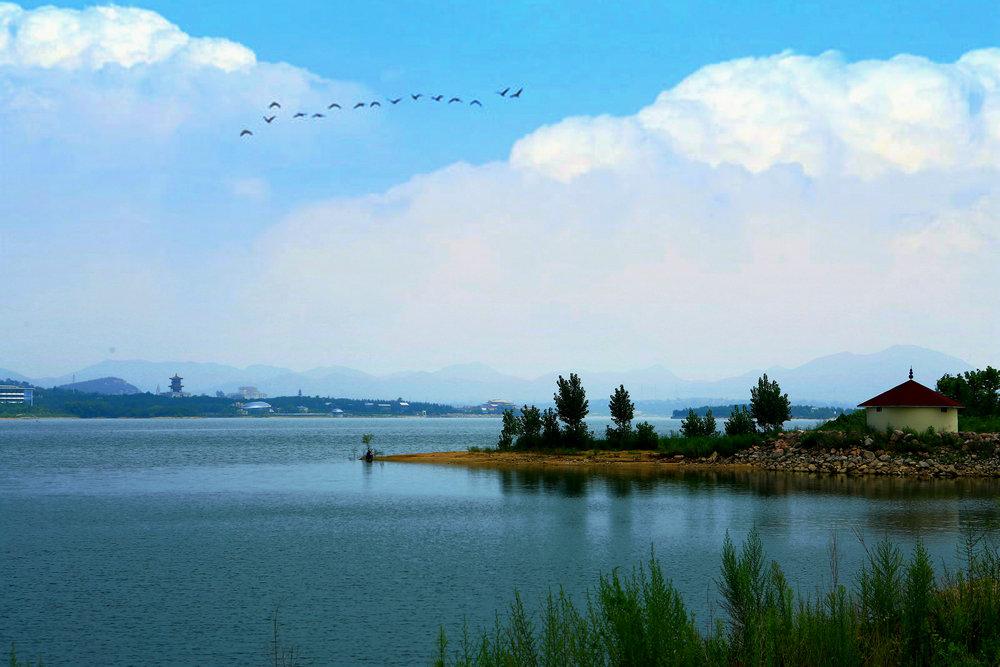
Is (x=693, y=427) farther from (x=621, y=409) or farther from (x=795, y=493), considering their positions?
(x=795, y=493)

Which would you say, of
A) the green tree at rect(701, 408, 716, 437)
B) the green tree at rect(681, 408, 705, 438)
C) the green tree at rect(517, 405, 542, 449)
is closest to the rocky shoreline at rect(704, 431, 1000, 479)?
the green tree at rect(701, 408, 716, 437)

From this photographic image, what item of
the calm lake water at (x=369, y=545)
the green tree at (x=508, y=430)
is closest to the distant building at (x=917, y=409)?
the calm lake water at (x=369, y=545)

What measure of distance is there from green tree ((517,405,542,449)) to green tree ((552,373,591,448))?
2.97m

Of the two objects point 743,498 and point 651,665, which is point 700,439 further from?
point 651,665

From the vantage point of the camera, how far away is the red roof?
58.0m

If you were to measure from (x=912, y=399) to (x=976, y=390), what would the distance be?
19462 mm

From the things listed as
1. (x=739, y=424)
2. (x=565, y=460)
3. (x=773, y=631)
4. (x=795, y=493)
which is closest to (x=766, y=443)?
(x=739, y=424)

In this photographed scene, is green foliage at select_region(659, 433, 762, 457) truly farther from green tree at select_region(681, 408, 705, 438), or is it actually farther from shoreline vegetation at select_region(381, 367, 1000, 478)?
green tree at select_region(681, 408, 705, 438)

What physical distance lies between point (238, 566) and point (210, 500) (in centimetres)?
2375

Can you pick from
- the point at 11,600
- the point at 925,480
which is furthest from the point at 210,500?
the point at 925,480

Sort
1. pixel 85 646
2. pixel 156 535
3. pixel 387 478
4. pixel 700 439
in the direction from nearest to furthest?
1. pixel 85 646
2. pixel 156 535
3. pixel 387 478
4. pixel 700 439

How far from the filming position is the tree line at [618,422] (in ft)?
246

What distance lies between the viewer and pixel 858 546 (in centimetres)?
2931

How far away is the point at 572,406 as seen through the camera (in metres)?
78.1
